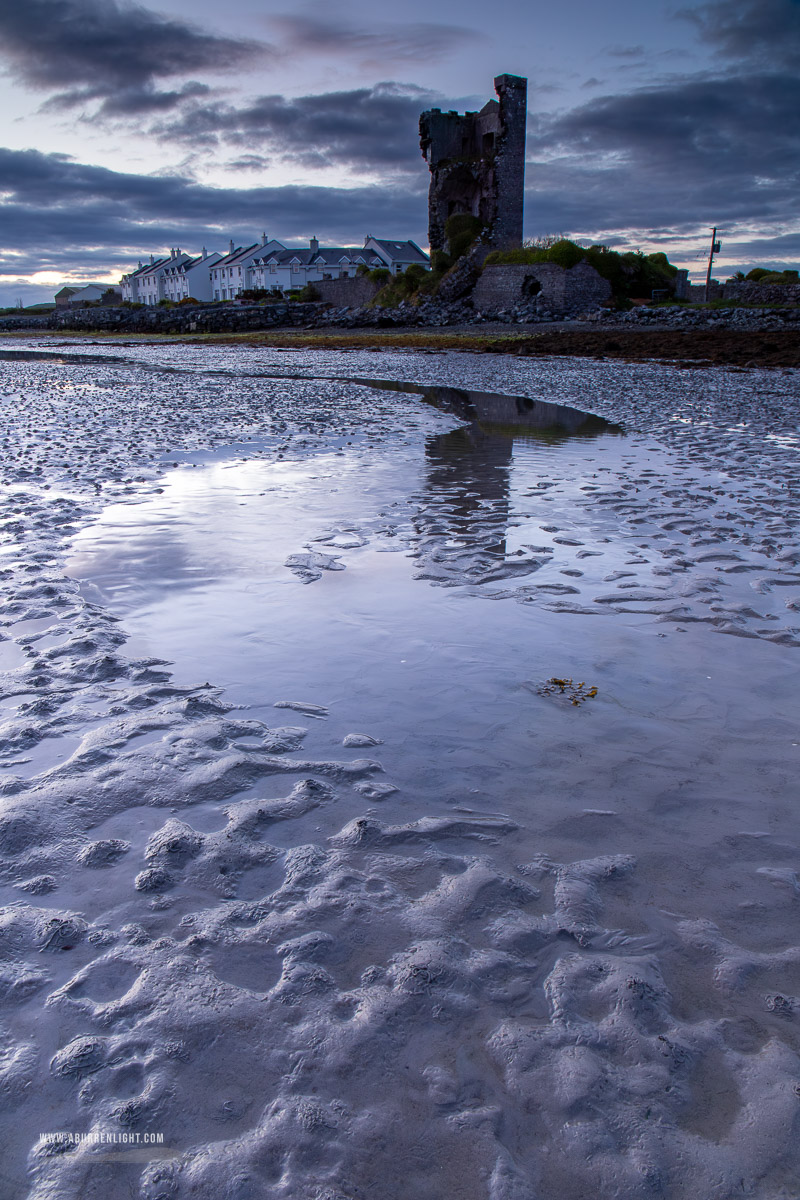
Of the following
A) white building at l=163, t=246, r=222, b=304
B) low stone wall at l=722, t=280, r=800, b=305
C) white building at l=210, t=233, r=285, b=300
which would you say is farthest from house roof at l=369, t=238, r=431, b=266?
low stone wall at l=722, t=280, r=800, b=305

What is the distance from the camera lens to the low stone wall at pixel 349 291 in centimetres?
5409

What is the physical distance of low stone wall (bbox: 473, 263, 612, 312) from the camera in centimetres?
4016

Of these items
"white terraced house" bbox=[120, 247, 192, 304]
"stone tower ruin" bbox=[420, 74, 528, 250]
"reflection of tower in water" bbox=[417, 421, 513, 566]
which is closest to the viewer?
"reflection of tower in water" bbox=[417, 421, 513, 566]

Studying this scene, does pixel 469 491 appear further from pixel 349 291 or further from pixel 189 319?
pixel 189 319

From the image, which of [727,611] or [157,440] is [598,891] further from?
[157,440]

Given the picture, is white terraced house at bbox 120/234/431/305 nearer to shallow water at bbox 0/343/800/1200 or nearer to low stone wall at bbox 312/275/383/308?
low stone wall at bbox 312/275/383/308

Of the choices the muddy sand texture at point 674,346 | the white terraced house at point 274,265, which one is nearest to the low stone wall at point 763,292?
the muddy sand texture at point 674,346

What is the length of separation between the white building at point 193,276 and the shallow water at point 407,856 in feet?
359

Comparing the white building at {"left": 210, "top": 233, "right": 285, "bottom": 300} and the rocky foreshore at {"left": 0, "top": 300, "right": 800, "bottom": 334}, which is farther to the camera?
the white building at {"left": 210, "top": 233, "right": 285, "bottom": 300}

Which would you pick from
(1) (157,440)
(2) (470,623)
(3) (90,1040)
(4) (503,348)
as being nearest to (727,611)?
(2) (470,623)

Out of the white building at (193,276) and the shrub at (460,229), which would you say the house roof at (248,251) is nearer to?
the white building at (193,276)

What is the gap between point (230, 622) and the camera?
433cm

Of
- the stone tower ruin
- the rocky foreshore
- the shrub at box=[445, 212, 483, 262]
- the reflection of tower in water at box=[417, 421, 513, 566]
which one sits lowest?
the reflection of tower in water at box=[417, 421, 513, 566]

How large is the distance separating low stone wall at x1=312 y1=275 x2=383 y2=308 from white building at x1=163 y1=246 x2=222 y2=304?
51312 millimetres
